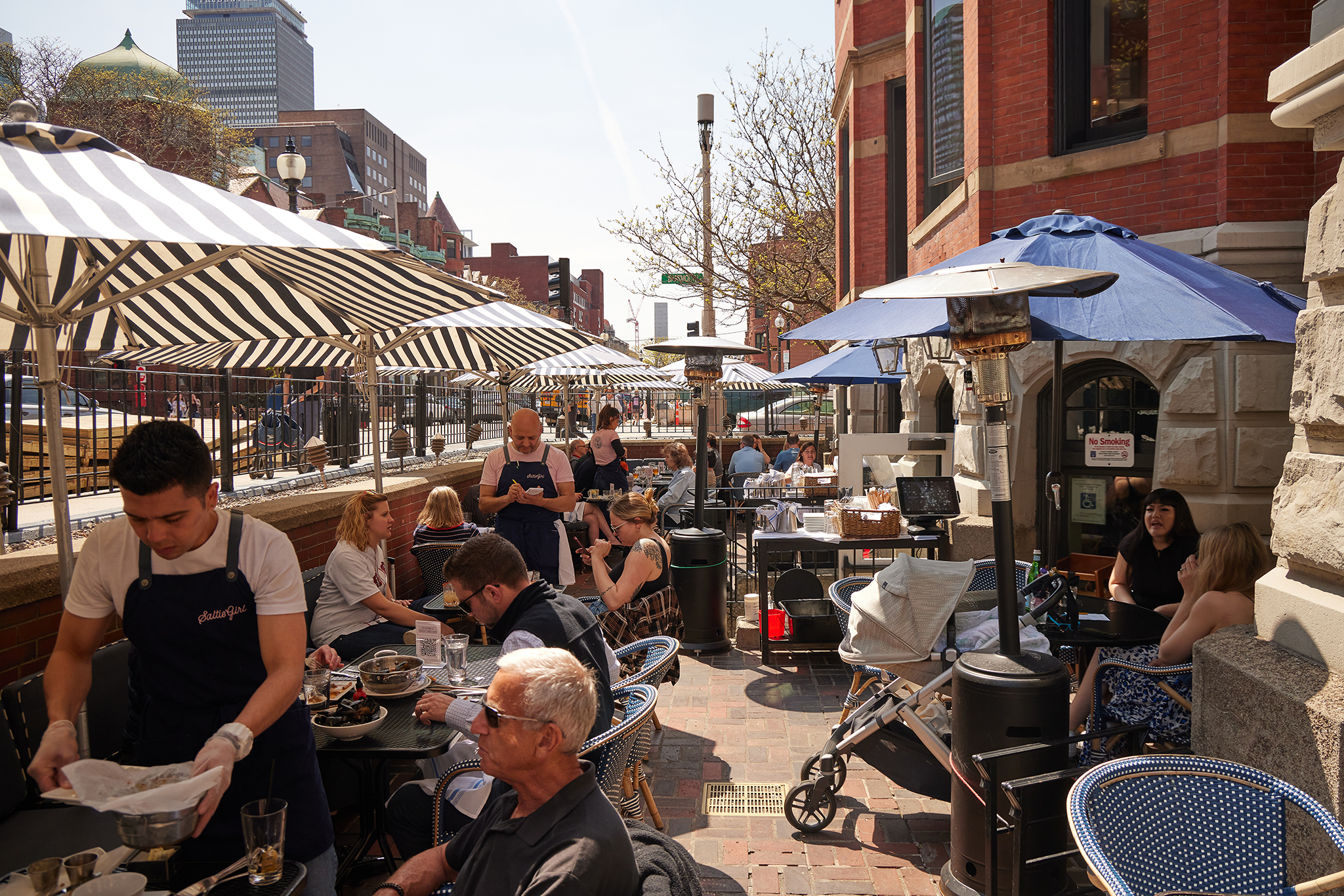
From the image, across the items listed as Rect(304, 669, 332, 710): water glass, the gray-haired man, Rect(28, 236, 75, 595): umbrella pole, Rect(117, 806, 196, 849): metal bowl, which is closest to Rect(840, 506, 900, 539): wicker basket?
Rect(304, 669, 332, 710): water glass

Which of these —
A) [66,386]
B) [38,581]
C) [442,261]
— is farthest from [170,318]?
[442,261]

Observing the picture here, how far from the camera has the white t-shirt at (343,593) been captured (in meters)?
5.38

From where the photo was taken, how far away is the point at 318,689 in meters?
3.96

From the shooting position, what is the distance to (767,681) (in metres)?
6.95

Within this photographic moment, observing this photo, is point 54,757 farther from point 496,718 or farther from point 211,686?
point 496,718

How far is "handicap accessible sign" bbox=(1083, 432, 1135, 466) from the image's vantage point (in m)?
7.70

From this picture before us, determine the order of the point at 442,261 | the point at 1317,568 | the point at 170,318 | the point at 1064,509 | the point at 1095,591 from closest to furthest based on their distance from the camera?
the point at 1317,568
the point at 170,318
the point at 1095,591
the point at 1064,509
the point at 442,261

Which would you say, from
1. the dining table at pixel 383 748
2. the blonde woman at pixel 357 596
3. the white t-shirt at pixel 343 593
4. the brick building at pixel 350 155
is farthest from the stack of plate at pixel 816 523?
the brick building at pixel 350 155

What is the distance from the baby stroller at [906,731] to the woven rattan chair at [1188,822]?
1.55 m

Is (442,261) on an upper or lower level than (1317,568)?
upper

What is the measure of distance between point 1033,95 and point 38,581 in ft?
28.7

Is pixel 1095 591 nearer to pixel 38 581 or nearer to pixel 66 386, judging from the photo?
pixel 38 581

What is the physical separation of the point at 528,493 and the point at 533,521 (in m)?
0.28

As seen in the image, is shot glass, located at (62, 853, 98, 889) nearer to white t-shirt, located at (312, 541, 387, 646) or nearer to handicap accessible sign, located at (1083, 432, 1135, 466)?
white t-shirt, located at (312, 541, 387, 646)
